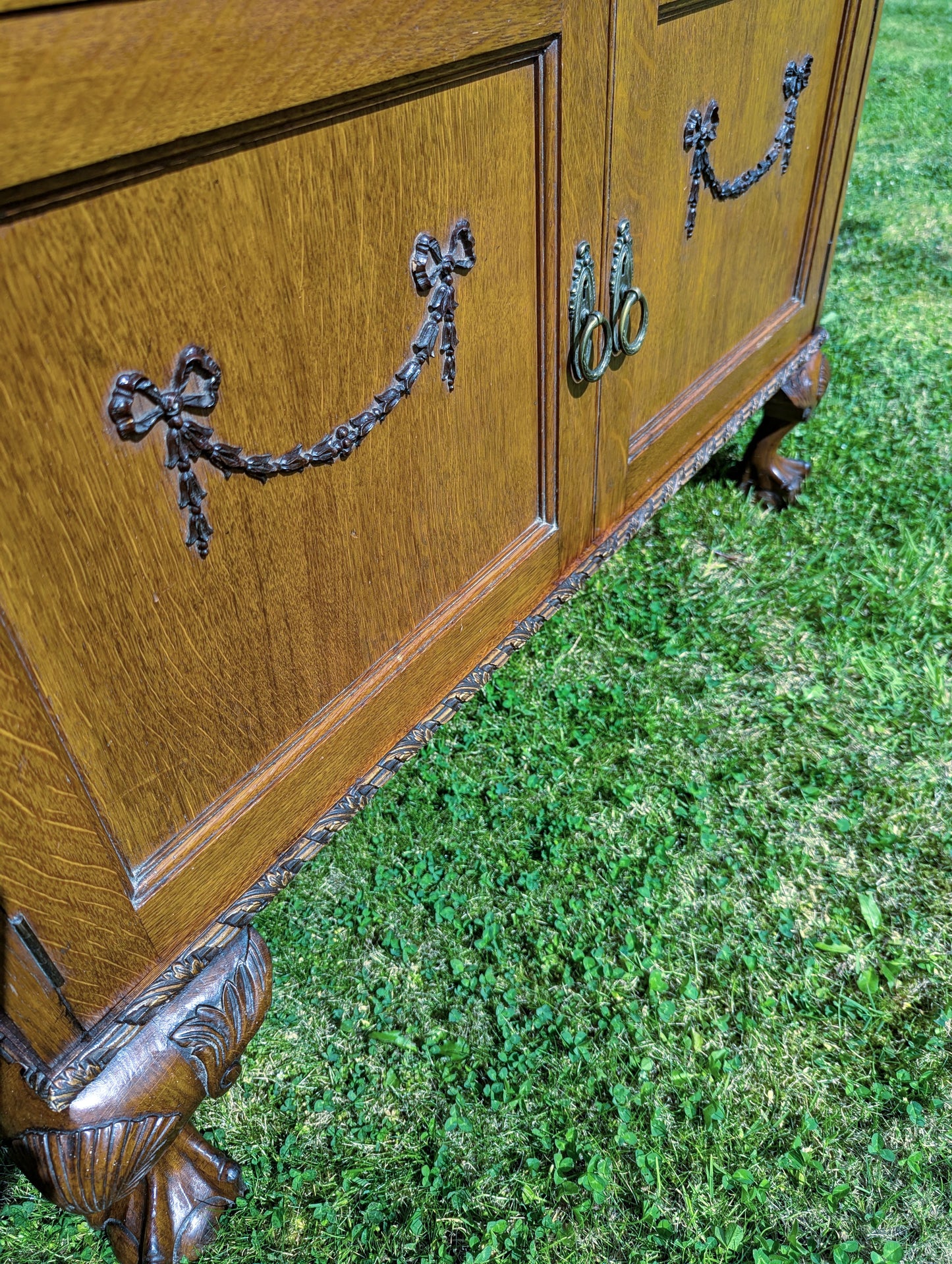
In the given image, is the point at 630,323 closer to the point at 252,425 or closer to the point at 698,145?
the point at 698,145

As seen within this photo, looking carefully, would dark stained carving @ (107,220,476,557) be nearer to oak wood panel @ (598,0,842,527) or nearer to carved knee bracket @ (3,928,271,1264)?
oak wood panel @ (598,0,842,527)

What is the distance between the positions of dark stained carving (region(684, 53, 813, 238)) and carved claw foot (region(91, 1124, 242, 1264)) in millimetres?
1392

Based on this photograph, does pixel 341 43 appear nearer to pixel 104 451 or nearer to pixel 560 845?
pixel 104 451

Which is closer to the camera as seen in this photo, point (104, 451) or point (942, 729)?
point (104, 451)

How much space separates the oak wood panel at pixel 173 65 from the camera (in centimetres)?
52

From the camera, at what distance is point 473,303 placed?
957 millimetres

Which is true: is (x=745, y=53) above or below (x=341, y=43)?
below

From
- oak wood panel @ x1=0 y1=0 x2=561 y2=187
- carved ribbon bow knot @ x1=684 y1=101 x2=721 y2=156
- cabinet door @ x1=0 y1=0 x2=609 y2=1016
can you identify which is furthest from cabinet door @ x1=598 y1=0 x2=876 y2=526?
oak wood panel @ x1=0 y1=0 x2=561 y2=187

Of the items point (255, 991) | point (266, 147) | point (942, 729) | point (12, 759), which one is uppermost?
point (266, 147)

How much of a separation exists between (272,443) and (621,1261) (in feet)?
3.56

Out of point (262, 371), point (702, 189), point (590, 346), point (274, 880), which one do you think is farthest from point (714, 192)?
point (274, 880)

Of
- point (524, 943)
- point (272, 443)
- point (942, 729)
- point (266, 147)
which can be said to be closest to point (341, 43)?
point (266, 147)

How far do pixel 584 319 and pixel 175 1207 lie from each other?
1188 millimetres

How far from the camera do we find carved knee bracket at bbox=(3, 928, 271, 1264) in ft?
2.77
